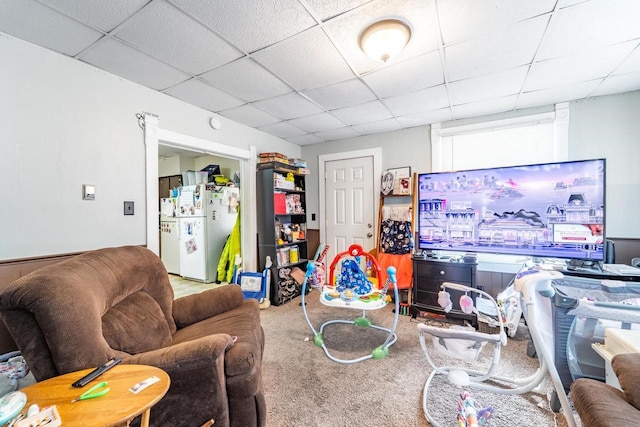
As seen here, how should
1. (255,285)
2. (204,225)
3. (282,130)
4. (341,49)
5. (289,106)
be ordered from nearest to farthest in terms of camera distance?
(341,49)
(289,106)
(255,285)
(282,130)
(204,225)

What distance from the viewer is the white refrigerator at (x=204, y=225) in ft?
13.4

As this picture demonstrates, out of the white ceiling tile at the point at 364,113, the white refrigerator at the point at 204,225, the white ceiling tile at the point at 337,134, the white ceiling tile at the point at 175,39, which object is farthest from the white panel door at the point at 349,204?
the white ceiling tile at the point at 175,39

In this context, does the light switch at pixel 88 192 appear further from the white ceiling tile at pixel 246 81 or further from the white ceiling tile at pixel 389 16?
the white ceiling tile at pixel 389 16

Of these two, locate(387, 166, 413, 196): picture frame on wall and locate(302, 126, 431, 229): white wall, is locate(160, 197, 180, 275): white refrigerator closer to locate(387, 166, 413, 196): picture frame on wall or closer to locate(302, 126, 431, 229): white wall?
locate(302, 126, 431, 229): white wall

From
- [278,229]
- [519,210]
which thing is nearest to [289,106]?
[278,229]

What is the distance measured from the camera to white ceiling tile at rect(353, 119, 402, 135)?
3.32 m

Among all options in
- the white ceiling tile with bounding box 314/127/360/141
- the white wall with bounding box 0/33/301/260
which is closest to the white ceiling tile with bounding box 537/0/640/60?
the white ceiling tile with bounding box 314/127/360/141

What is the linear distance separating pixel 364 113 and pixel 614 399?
2.85 metres

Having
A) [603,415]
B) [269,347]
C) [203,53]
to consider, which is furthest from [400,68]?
[269,347]

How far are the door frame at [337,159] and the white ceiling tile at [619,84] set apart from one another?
7.36 feet

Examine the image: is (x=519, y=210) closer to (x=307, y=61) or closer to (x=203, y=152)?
(x=307, y=61)

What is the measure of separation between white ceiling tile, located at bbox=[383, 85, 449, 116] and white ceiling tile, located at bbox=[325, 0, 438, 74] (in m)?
0.69

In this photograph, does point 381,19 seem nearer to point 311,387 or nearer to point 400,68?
point 400,68

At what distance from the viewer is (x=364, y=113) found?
9.88 feet
